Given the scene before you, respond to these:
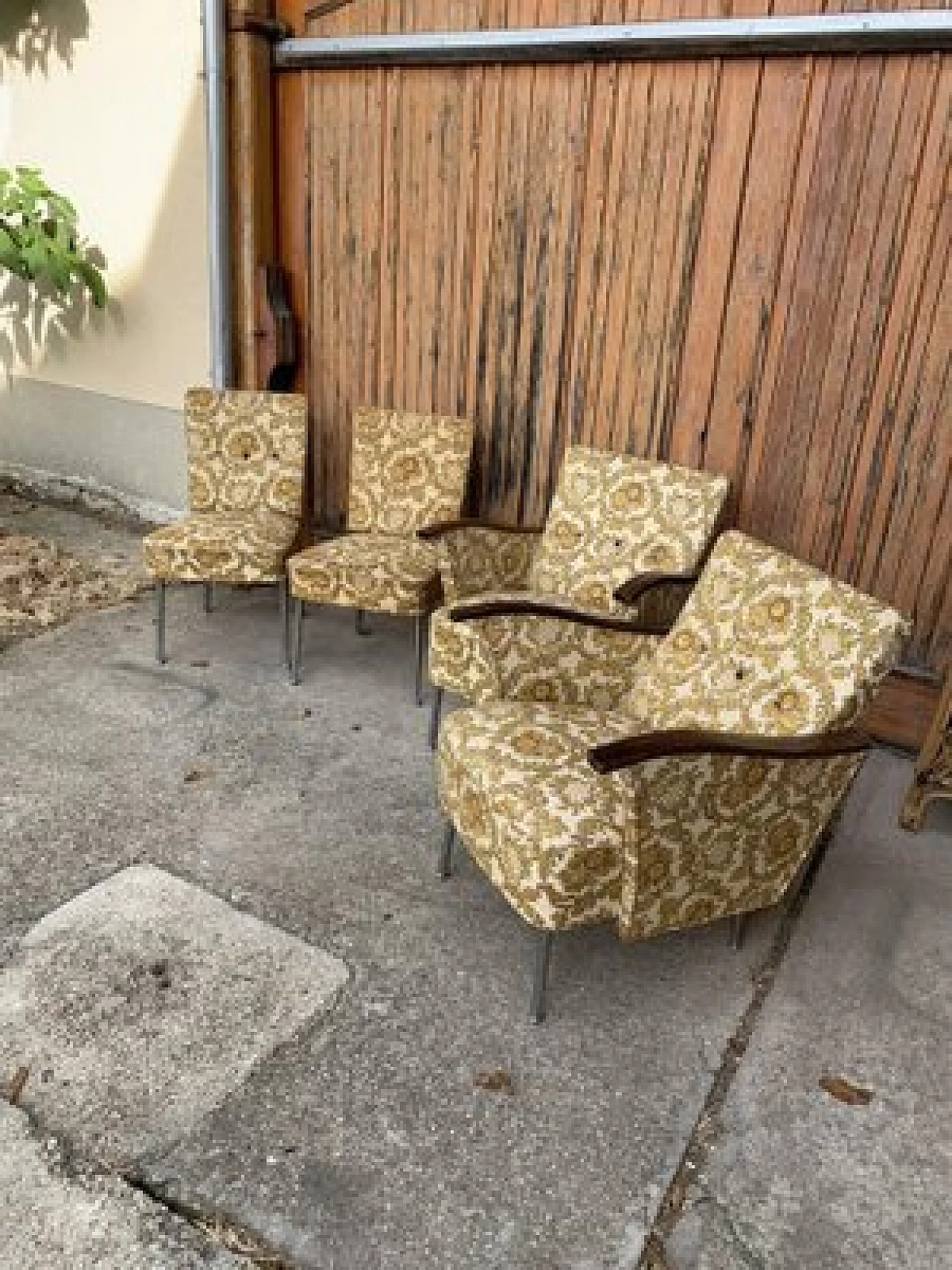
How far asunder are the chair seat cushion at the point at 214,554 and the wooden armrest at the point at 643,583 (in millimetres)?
1234

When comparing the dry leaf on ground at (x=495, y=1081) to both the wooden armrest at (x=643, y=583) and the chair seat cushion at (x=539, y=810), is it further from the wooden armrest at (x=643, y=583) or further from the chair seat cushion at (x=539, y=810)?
the wooden armrest at (x=643, y=583)

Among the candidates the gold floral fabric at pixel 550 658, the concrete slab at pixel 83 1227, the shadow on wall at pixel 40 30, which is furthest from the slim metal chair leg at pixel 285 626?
the shadow on wall at pixel 40 30

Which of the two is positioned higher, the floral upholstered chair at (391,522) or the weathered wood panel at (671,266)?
the weathered wood panel at (671,266)

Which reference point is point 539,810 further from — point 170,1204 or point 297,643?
point 297,643

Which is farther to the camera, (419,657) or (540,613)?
(419,657)

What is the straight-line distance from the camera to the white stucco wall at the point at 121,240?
3.93 m

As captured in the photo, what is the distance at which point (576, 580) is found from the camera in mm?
2914

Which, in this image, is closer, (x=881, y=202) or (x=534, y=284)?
(x=881, y=202)

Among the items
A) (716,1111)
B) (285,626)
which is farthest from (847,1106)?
(285,626)

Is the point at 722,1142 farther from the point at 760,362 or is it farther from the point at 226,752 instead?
the point at 760,362

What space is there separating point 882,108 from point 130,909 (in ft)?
9.23

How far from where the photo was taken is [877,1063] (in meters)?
1.82

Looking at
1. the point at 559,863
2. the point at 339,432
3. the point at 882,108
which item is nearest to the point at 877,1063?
the point at 559,863

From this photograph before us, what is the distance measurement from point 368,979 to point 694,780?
31.9 inches
